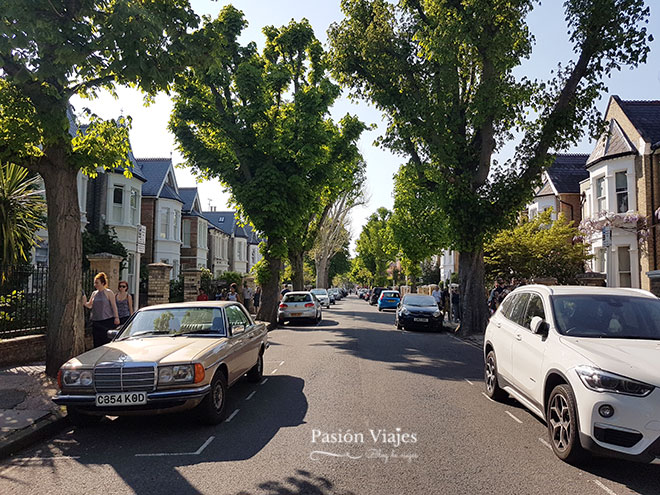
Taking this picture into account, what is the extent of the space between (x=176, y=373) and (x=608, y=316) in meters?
4.98

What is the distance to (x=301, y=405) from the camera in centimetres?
746

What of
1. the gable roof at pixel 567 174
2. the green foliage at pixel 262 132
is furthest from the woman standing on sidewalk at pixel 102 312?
the gable roof at pixel 567 174

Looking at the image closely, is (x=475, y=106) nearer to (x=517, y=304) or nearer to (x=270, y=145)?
(x=270, y=145)

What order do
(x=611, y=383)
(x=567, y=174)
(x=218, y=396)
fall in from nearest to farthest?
(x=611, y=383), (x=218, y=396), (x=567, y=174)

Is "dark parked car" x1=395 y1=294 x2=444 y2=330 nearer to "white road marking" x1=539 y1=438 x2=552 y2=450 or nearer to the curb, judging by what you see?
"white road marking" x1=539 y1=438 x2=552 y2=450

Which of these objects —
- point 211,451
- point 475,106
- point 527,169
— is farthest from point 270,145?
point 211,451

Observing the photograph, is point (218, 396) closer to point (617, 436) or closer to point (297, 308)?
point (617, 436)

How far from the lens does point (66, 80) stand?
7.98 meters

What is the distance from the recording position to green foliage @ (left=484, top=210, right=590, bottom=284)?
843 inches

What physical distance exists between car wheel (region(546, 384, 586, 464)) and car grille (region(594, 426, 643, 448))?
0.85ft

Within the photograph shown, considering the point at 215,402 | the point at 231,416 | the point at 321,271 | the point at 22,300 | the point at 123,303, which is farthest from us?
the point at 321,271

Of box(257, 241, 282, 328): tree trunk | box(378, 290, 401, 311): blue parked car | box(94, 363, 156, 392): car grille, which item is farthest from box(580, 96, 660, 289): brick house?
box(94, 363, 156, 392): car grille

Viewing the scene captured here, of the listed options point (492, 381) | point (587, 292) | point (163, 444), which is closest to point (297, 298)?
point (492, 381)

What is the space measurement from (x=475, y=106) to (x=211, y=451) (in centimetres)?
1356
